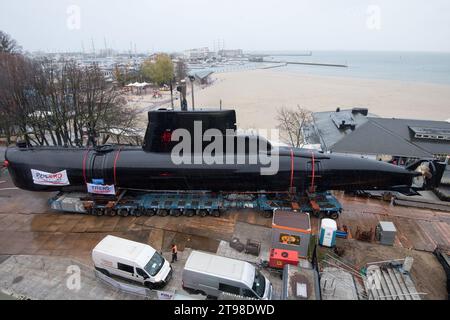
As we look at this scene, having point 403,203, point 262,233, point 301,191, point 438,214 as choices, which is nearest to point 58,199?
point 262,233

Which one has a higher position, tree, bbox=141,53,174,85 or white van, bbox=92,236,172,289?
tree, bbox=141,53,174,85

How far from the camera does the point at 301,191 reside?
17438 millimetres

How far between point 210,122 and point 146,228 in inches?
268

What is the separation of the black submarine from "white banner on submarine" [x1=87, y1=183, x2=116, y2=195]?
21 centimetres

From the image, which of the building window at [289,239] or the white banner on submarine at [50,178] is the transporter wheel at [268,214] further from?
the white banner on submarine at [50,178]

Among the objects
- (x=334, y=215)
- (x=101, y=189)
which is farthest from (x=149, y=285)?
(x=334, y=215)

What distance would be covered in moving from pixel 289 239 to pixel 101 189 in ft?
35.9

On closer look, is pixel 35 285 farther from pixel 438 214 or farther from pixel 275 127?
pixel 275 127

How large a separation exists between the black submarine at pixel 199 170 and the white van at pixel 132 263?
5349 mm

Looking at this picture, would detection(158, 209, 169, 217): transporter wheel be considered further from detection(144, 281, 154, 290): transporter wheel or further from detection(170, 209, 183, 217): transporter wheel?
detection(144, 281, 154, 290): transporter wheel

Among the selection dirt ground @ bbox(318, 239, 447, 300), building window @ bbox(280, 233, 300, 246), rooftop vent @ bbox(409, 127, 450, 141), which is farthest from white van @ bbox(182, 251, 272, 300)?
rooftop vent @ bbox(409, 127, 450, 141)

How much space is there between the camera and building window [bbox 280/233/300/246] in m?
13.7

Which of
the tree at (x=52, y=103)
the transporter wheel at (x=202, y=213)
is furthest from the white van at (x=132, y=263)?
the tree at (x=52, y=103)

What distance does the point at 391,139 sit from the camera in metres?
25.0
